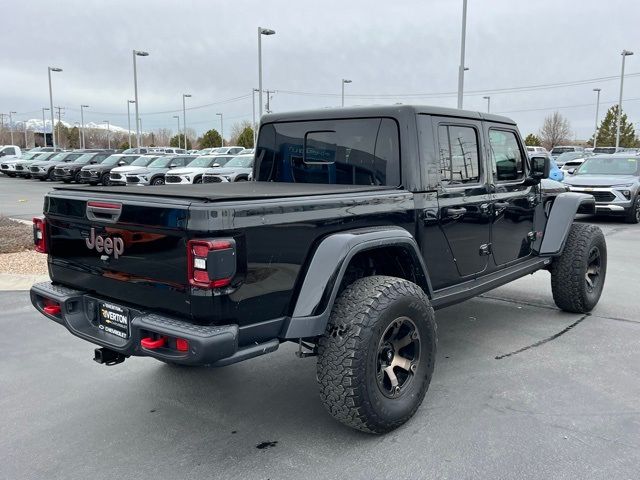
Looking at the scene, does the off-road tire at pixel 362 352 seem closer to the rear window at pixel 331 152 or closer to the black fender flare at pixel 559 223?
the rear window at pixel 331 152

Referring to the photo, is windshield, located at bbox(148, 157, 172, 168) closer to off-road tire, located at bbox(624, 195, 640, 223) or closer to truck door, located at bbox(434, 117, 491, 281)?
off-road tire, located at bbox(624, 195, 640, 223)

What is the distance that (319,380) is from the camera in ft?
10.7

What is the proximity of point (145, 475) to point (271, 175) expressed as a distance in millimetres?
2658

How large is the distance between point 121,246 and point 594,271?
5.02m

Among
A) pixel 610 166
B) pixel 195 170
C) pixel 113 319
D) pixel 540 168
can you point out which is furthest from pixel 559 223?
pixel 195 170

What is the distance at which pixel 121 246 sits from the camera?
10.7 feet

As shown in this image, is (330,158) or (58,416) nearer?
(58,416)

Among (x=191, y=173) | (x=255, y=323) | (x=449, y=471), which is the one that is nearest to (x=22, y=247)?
(x=255, y=323)

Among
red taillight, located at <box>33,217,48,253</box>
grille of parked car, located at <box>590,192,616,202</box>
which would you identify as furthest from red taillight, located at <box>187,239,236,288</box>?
grille of parked car, located at <box>590,192,616,202</box>

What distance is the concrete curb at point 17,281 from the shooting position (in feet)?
23.4

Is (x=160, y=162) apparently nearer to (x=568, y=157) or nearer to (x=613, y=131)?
(x=568, y=157)

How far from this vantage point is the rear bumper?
280 centimetres

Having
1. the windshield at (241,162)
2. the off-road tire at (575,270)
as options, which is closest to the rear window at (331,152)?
the off-road tire at (575,270)

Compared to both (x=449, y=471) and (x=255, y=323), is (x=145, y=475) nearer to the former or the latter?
(x=255, y=323)
